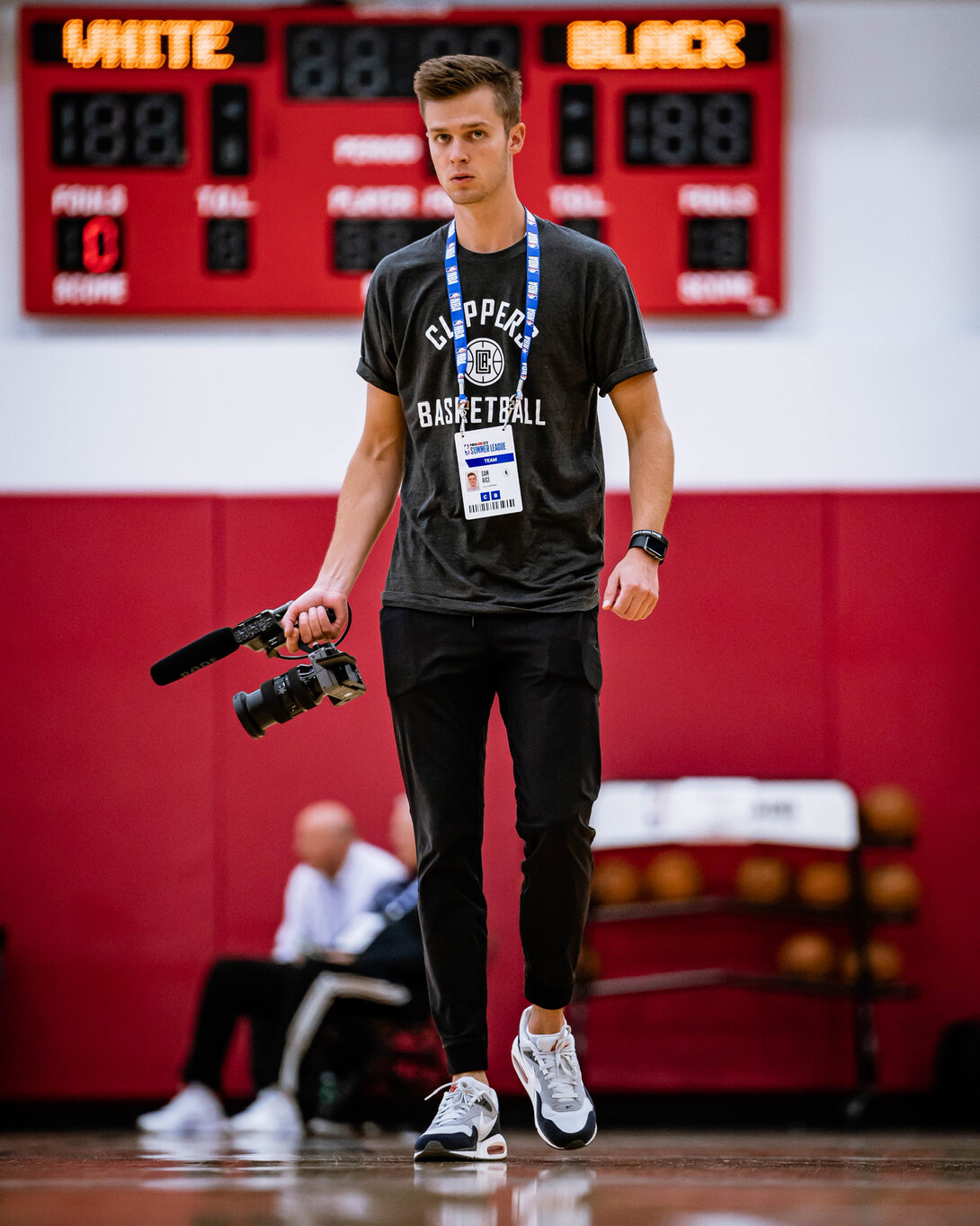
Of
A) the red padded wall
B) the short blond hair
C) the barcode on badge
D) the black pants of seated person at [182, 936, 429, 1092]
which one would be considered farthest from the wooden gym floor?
the red padded wall

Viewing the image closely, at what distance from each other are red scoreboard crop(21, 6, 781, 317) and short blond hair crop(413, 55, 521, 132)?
9.28 ft

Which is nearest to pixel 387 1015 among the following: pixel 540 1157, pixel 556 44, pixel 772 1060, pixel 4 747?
pixel 772 1060

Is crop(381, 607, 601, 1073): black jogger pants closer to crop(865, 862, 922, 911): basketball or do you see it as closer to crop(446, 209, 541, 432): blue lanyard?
crop(446, 209, 541, 432): blue lanyard

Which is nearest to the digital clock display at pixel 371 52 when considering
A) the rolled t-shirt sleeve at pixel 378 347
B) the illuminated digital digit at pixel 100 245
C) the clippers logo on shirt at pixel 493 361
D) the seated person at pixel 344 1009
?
the illuminated digital digit at pixel 100 245

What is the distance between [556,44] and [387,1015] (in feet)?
10.9

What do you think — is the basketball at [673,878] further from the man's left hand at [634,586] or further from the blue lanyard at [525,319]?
the blue lanyard at [525,319]

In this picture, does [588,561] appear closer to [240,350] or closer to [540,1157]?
[540,1157]

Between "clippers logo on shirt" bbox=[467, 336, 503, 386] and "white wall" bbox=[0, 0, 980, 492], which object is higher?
"white wall" bbox=[0, 0, 980, 492]

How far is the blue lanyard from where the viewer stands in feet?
6.25

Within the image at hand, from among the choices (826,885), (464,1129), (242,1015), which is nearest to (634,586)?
(464,1129)

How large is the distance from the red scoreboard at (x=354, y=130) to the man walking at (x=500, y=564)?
2.84 meters

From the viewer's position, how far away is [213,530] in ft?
16.2

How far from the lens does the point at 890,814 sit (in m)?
4.62

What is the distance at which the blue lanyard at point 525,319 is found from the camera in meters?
1.90
